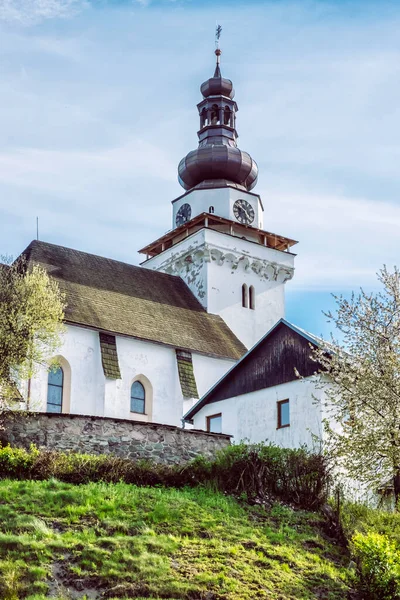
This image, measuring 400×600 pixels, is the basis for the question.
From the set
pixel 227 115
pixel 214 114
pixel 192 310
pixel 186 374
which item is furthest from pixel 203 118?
pixel 186 374

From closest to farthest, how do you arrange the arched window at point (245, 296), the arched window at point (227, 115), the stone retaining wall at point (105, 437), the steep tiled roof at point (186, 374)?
the stone retaining wall at point (105, 437) → the steep tiled roof at point (186, 374) → the arched window at point (245, 296) → the arched window at point (227, 115)

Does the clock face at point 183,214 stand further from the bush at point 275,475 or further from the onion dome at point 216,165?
the bush at point 275,475

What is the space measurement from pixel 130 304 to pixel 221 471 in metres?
20.6

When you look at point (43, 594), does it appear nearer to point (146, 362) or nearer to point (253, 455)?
point (253, 455)

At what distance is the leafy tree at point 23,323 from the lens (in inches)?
1118

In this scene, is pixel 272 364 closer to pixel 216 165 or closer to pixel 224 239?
pixel 224 239

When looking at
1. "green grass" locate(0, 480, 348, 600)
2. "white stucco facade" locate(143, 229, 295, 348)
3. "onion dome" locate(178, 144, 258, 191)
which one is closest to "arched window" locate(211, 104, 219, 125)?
"onion dome" locate(178, 144, 258, 191)

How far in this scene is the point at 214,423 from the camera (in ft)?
107

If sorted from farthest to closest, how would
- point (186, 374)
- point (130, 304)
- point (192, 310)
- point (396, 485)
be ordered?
point (192, 310)
point (130, 304)
point (186, 374)
point (396, 485)

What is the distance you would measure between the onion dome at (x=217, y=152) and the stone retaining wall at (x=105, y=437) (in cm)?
2896

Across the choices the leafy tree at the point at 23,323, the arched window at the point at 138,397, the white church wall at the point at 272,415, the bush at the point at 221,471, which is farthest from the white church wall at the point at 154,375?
the bush at the point at 221,471

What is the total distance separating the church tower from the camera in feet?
158

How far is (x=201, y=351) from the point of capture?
41312 millimetres

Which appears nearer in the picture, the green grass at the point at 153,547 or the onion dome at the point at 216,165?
the green grass at the point at 153,547
